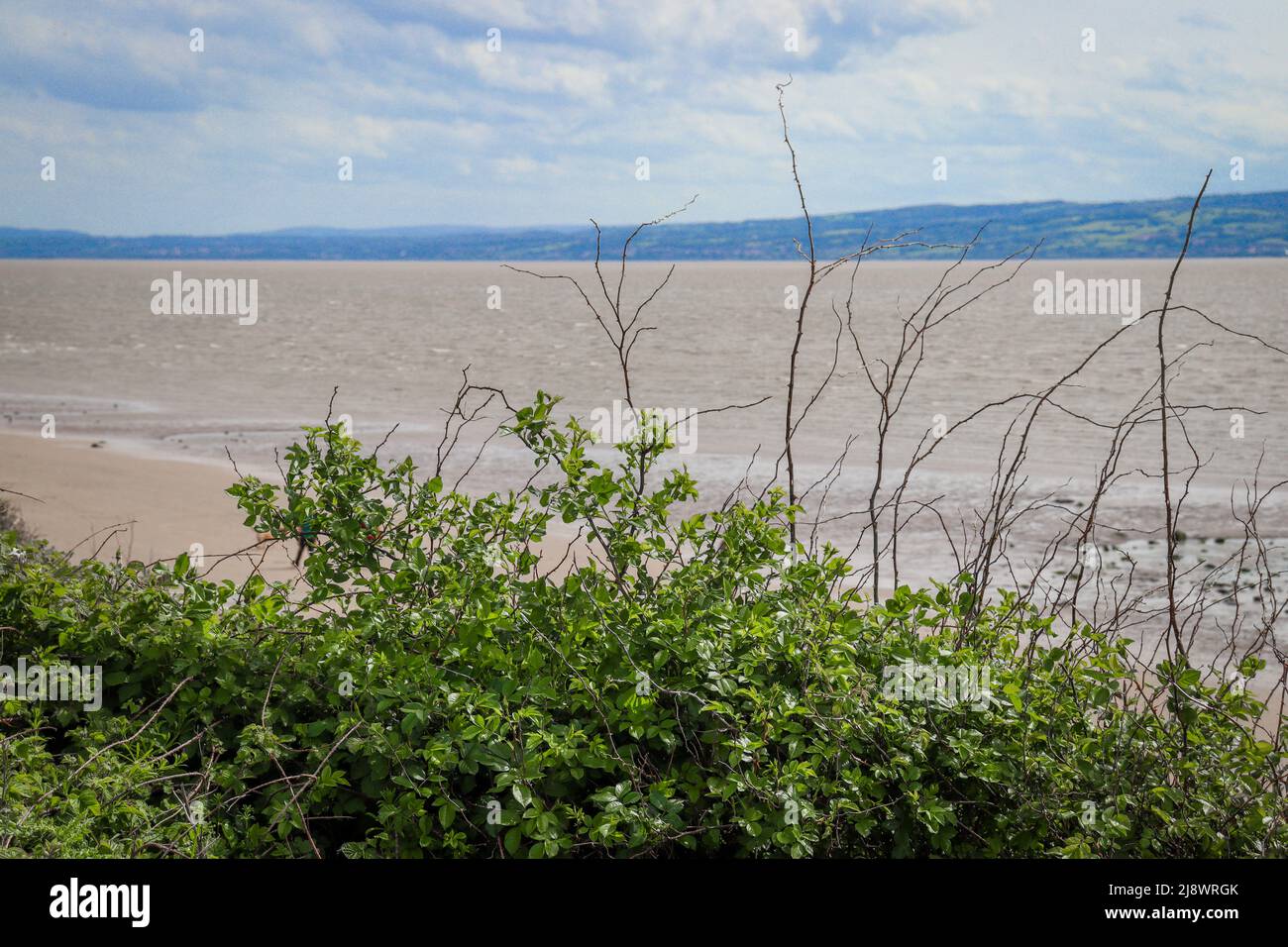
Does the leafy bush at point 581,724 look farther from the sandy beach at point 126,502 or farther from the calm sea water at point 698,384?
the sandy beach at point 126,502

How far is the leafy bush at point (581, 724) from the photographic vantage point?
10.0 feet

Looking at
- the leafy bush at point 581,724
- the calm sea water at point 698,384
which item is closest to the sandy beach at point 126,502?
the calm sea water at point 698,384

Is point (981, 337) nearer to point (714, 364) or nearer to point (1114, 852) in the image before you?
point (714, 364)

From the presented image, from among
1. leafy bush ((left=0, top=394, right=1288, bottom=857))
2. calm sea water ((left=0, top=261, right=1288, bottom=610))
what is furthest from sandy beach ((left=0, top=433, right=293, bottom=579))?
leafy bush ((left=0, top=394, right=1288, bottom=857))

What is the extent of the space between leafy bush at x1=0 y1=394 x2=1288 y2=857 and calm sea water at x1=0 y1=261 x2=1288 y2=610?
136cm

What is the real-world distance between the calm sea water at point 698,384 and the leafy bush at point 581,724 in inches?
53.6

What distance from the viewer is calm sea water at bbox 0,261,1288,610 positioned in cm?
1652

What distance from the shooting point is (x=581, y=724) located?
327 centimetres

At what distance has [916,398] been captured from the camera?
27.2 m

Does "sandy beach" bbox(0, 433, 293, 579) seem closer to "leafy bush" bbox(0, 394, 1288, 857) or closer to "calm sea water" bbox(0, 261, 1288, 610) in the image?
"calm sea water" bbox(0, 261, 1288, 610)

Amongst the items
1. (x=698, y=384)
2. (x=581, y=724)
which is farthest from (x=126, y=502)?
(x=698, y=384)

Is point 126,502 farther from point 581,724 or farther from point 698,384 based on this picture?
point 698,384
